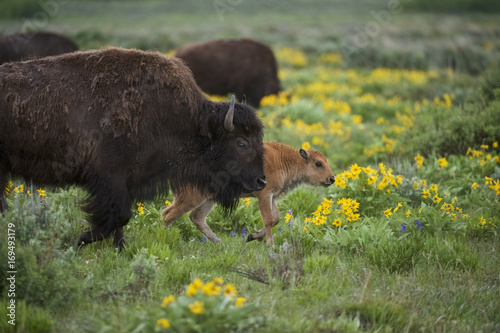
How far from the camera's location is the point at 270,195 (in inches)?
255

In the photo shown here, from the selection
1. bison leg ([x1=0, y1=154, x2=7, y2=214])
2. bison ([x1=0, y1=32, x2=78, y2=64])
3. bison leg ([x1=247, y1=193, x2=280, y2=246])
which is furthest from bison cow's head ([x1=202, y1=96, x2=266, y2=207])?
bison ([x1=0, y1=32, x2=78, y2=64])

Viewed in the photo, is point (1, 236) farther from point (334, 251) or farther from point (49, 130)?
point (334, 251)

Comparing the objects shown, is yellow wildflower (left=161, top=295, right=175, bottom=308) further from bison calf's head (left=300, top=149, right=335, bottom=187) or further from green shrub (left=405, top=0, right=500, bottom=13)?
green shrub (left=405, top=0, right=500, bottom=13)

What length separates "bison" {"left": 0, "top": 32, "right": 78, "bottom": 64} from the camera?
14727 millimetres

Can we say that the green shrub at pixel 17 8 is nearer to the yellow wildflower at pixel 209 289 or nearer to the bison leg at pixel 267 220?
the bison leg at pixel 267 220

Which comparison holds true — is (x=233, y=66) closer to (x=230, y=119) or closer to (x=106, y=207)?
(x=230, y=119)

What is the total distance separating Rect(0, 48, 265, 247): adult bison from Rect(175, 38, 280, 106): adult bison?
9536 mm

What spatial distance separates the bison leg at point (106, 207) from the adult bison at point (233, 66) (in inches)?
398

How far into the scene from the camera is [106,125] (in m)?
5.14

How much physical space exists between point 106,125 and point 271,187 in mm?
2151

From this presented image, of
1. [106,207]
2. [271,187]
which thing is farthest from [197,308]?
[271,187]

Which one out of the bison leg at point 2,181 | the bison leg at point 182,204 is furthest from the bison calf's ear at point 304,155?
the bison leg at point 2,181

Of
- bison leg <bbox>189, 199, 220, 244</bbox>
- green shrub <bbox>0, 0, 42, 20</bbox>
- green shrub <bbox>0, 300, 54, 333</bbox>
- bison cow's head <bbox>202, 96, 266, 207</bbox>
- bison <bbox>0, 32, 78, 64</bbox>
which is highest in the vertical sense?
bison cow's head <bbox>202, 96, 266, 207</bbox>

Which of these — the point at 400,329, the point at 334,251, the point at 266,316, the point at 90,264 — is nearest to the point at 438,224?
the point at 334,251
